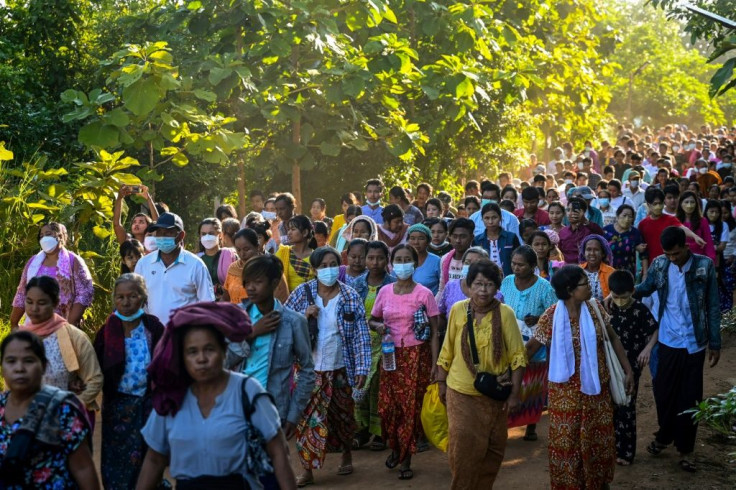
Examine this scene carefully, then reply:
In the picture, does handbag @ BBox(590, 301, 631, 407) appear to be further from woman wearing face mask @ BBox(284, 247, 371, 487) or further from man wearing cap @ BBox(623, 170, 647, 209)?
man wearing cap @ BBox(623, 170, 647, 209)

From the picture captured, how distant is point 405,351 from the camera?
8648 millimetres

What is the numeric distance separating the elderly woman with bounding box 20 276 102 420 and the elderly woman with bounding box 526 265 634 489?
10.0ft

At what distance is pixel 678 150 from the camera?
94.1 feet

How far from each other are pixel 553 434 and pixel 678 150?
74.7 ft

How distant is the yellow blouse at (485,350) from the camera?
6977mm

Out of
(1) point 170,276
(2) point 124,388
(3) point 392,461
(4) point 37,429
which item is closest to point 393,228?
(3) point 392,461

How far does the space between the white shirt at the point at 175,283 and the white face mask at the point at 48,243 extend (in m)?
1.16

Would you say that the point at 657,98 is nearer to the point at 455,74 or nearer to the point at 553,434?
the point at 455,74

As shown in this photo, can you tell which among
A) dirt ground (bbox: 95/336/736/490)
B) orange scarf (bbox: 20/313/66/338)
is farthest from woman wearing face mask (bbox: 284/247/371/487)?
orange scarf (bbox: 20/313/66/338)

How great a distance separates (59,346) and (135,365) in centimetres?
48

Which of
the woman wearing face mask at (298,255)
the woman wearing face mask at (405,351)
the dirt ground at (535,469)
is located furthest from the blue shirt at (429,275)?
the dirt ground at (535,469)

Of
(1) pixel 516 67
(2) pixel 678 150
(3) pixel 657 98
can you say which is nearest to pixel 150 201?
(1) pixel 516 67

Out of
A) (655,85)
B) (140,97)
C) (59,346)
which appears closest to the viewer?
(59,346)

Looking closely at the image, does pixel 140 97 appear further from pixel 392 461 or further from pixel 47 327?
pixel 47 327
